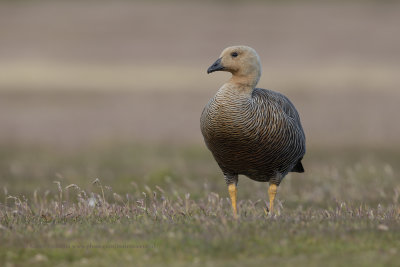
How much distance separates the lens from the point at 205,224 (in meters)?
6.67

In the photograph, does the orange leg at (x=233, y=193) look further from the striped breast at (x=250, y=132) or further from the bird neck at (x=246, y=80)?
the bird neck at (x=246, y=80)

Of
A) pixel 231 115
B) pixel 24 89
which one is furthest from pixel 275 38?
pixel 231 115

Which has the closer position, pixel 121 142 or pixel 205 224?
pixel 205 224

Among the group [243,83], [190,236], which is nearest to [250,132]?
[243,83]

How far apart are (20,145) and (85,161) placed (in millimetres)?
3400

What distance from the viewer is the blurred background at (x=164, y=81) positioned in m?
17.0

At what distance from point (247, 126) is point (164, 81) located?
27.0 m

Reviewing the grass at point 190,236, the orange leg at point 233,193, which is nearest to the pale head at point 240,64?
the orange leg at point 233,193

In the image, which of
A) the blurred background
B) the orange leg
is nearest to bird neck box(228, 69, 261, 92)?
the orange leg

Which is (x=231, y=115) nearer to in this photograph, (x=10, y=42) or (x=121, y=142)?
(x=121, y=142)

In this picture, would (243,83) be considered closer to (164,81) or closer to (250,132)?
(250,132)

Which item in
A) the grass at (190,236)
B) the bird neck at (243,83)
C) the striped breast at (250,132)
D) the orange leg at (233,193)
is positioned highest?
the bird neck at (243,83)

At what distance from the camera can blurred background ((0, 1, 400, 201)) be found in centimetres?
1695

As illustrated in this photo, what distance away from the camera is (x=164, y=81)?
34.8 metres
